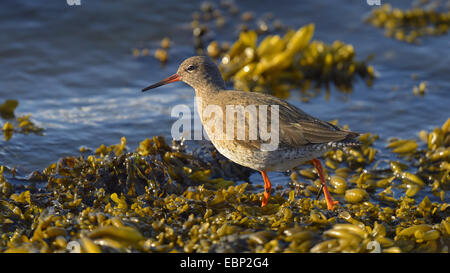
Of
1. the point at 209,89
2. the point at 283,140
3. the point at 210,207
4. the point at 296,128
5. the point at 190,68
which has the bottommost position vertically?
the point at 210,207

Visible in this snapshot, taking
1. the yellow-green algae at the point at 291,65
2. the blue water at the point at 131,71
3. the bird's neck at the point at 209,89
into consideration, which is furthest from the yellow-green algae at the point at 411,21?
the bird's neck at the point at 209,89

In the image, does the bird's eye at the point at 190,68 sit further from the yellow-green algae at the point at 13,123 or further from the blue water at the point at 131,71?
the yellow-green algae at the point at 13,123

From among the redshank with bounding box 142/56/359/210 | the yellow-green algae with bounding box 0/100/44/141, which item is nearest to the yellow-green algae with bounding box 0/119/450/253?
the redshank with bounding box 142/56/359/210

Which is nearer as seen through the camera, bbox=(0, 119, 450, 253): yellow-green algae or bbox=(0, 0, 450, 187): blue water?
bbox=(0, 119, 450, 253): yellow-green algae

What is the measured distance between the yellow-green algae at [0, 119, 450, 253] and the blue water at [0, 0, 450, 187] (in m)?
0.77

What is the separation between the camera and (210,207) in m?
5.05

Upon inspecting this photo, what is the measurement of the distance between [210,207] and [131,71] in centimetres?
478

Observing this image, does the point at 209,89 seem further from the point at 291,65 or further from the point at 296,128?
the point at 291,65

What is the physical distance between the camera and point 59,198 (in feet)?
17.1

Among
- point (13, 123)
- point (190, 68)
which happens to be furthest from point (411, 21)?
point (13, 123)

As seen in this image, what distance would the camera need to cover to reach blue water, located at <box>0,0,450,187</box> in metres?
7.45

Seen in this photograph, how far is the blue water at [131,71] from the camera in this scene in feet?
24.4

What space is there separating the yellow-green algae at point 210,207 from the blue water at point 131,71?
771 mm

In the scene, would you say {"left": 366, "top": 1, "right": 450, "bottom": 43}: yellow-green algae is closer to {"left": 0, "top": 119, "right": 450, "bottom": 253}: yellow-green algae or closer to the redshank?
{"left": 0, "top": 119, "right": 450, "bottom": 253}: yellow-green algae
